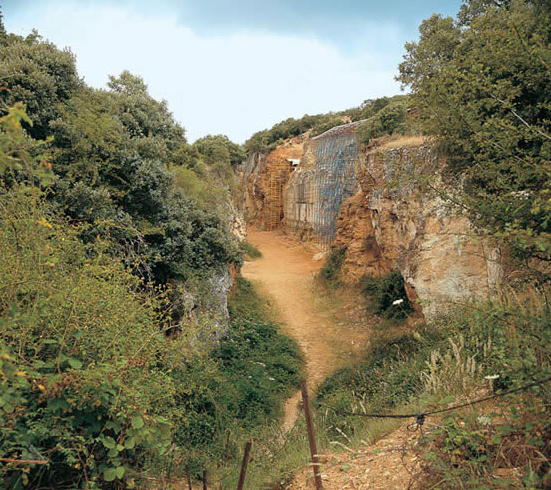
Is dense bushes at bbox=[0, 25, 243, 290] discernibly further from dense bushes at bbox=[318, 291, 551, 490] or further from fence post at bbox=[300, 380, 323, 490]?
dense bushes at bbox=[318, 291, 551, 490]

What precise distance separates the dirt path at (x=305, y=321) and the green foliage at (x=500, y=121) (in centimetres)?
543

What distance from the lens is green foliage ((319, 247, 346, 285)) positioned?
14.9m

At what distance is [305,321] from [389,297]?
2.70 meters

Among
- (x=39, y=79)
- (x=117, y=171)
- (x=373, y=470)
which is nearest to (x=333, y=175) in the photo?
(x=117, y=171)

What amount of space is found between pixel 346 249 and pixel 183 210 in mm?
7739

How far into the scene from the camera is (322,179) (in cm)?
2038

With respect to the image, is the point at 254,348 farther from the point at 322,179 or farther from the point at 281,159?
the point at 281,159

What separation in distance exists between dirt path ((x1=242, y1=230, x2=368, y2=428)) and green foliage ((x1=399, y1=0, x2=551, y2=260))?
5434 mm

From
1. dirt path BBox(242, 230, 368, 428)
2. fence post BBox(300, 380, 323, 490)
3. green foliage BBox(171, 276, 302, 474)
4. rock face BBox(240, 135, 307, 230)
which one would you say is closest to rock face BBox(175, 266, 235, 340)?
green foliage BBox(171, 276, 302, 474)

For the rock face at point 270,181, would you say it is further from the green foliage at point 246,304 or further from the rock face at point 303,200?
the green foliage at point 246,304

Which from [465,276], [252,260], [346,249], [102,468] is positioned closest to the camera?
[102,468]

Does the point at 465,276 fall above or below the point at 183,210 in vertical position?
below

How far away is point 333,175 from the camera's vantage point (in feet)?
64.6

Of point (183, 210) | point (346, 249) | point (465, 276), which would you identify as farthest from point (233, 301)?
point (465, 276)
